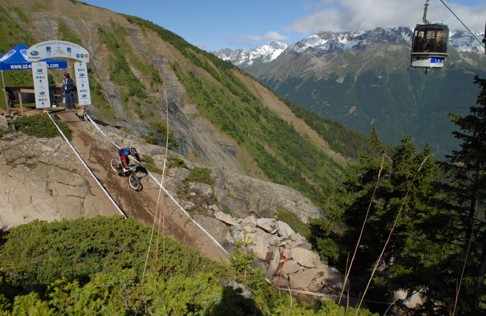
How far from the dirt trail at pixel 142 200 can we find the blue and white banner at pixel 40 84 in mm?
3113

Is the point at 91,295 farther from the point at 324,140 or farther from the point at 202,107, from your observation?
the point at 324,140

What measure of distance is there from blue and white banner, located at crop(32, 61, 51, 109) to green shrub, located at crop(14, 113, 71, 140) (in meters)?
1.68

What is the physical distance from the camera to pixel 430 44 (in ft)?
40.4

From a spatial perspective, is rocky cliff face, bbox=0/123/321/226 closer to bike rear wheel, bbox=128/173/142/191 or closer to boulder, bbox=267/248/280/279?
bike rear wheel, bbox=128/173/142/191

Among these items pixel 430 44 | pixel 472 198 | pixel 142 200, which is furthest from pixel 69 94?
pixel 472 198

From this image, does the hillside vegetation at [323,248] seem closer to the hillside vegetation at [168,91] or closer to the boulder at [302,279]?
the hillside vegetation at [168,91]

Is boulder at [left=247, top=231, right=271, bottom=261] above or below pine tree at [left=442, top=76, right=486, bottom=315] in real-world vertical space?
below

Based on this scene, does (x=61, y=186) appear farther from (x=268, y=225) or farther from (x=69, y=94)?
(x=268, y=225)

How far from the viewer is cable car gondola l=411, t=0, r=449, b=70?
40.1 ft

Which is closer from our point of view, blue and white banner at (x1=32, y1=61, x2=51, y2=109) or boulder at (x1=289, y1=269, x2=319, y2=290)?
boulder at (x1=289, y1=269, x2=319, y2=290)

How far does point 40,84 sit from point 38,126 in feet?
11.2

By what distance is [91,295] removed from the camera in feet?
16.4

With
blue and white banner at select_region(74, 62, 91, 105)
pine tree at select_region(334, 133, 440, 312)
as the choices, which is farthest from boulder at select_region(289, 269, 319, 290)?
blue and white banner at select_region(74, 62, 91, 105)

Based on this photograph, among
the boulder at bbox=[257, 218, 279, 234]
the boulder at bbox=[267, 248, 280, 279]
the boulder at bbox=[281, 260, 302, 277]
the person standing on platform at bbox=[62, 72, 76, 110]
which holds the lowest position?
the boulder at bbox=[281, 260, 302, 277]
